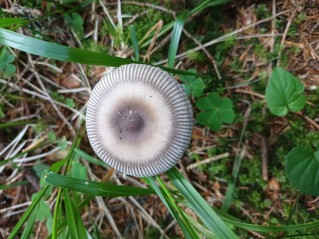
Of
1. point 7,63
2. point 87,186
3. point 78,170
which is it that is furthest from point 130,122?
point 7,63

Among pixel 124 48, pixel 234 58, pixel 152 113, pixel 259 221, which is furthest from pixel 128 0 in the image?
pixel 259 221

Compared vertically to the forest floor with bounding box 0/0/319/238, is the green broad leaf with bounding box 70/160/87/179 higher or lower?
lower

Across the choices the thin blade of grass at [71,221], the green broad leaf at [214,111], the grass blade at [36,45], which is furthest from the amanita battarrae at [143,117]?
the green broad leaf at [214,111]

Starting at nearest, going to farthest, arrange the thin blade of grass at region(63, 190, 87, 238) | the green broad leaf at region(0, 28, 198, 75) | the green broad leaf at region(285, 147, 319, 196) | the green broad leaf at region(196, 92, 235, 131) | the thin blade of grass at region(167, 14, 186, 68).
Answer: the green broad leaf at region(0, 28, 198, 75) < the thin blade of grass at region(63, 190, 87, 238) < the green broad leaf at region(285, 147, 319, 196) < the thin blade of grass at region(167, 14, 186, 68) < the green broad leaf at region(196, 92, 235, 131)

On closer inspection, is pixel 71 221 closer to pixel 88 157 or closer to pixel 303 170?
pixel 88 157

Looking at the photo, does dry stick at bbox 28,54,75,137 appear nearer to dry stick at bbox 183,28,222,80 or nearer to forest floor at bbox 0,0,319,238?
forest floor at bbox 0,0,319,238

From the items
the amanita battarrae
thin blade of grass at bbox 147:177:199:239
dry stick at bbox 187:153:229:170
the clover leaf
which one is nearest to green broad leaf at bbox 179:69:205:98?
dry stick at bbox 187:153:229:170
